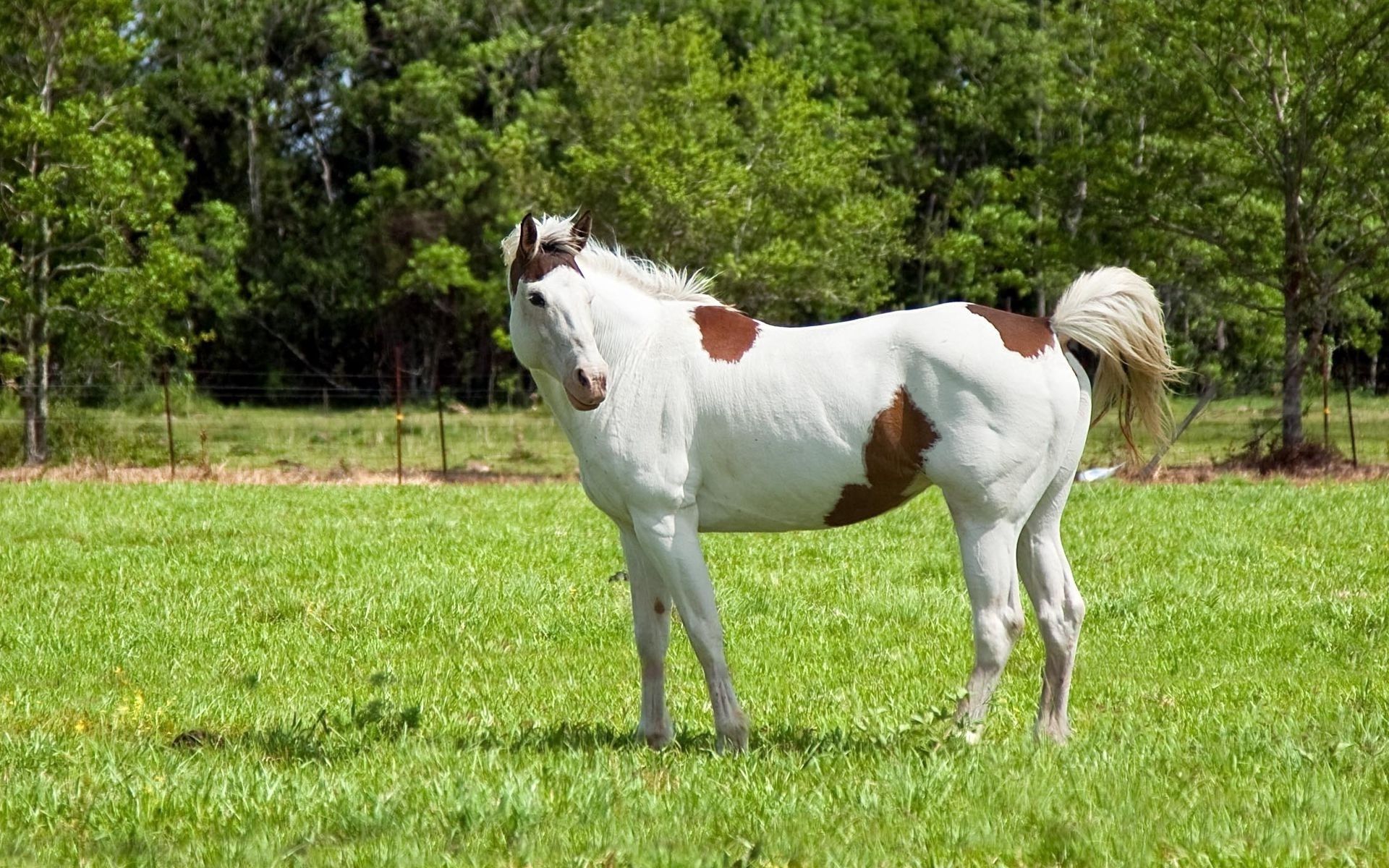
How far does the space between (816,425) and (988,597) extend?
3.07 feet

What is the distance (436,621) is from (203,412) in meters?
29.3

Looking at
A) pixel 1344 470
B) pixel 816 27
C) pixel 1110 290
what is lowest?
pixel 1344 470

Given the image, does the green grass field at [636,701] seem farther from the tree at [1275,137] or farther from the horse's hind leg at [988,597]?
the tree at [1275,137]

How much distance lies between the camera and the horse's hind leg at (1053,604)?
5.86m

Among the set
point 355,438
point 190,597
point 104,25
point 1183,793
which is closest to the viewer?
point 1183,793

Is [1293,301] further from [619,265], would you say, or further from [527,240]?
[527,240]

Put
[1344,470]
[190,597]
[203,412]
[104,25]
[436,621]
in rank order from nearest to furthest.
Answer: [436,621], [190,597], [1344,470], [104,25], [203,412]

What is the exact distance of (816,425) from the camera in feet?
18.3

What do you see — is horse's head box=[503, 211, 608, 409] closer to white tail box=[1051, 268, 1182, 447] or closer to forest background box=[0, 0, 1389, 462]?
white tail box=[1051, 268, 1182, 447]

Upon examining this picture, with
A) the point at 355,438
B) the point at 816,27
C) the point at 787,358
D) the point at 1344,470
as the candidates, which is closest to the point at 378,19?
the point at 816,27

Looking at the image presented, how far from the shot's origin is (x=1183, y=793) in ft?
15.4

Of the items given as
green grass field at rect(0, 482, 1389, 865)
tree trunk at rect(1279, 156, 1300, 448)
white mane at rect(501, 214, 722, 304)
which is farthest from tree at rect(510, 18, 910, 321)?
white mane at rect(501, 214, 722, 304)

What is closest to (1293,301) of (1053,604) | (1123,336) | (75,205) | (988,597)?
(1123,336)

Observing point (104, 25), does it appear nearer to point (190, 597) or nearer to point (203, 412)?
point (203, 412)
